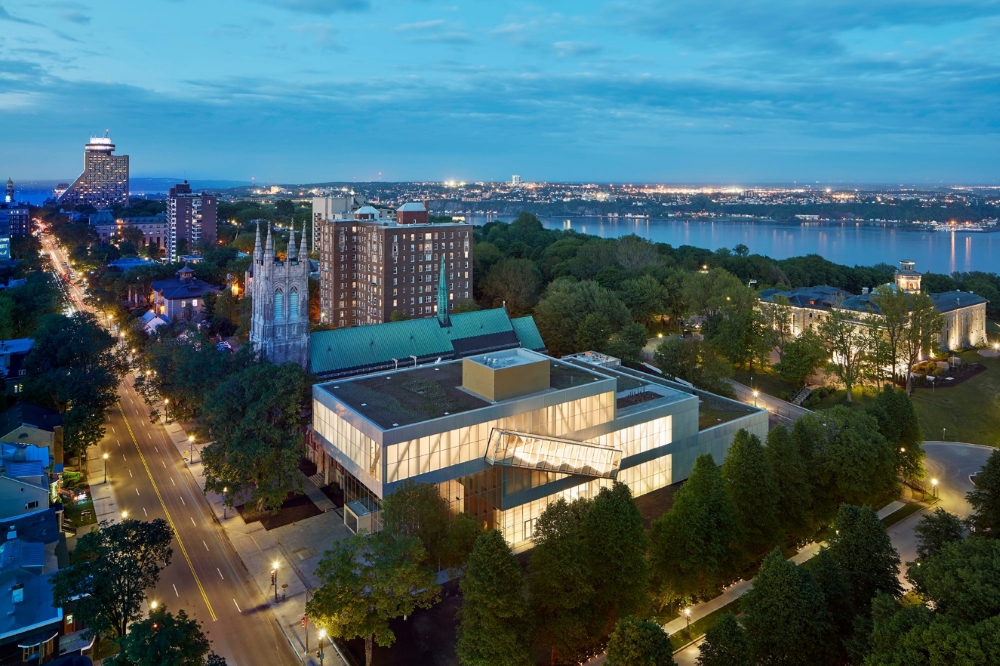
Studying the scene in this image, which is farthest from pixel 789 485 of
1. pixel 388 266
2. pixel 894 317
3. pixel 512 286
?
pixel 512 286

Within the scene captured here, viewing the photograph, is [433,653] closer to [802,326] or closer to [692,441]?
[692,441]

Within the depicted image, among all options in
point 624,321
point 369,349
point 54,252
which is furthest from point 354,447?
point 54,252

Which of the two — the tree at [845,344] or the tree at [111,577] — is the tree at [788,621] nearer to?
the tree at [111,577]

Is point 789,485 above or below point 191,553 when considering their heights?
above

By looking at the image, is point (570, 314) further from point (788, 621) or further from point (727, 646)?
point (727, 646)

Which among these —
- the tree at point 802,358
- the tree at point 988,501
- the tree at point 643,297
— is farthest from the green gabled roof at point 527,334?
the tree at point 988,501

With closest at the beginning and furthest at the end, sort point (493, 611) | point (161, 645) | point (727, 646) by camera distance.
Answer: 1. point (161, 645)
2. point (727, 646)
3. point (493, 611)
